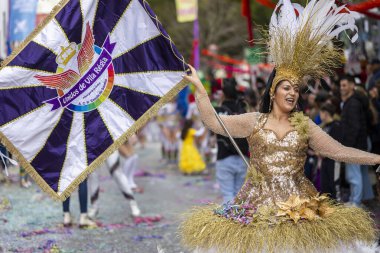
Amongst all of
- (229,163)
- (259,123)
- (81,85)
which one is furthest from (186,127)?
(259,123)

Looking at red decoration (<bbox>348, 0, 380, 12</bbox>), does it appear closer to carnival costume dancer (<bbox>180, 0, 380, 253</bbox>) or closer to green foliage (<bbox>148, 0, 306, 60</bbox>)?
carnival costume dancer (<bbox>180, 0, 380, 253</bbox>)

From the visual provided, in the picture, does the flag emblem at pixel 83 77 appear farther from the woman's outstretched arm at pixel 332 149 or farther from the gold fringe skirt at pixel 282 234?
the woman's outstretched arm at pixel 332 149

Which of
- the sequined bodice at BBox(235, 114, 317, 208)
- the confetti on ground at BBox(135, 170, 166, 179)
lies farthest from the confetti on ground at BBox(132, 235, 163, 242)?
the confetti on ground at BBox(135, 170, 166, 179)

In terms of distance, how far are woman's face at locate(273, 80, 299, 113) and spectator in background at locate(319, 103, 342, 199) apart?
3.34 metres

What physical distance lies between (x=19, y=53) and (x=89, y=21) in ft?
2.20

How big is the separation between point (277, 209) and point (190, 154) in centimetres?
915

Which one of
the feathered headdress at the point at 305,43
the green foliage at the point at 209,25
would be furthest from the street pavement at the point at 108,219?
the green foliage at the point at 209,25

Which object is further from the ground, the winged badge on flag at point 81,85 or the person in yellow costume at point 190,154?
the winged badge on flag at point 81,85

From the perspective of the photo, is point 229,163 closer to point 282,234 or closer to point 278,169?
point 278,169

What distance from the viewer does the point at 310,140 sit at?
5.11 m

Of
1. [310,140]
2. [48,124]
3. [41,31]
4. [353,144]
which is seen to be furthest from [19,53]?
[353,144]

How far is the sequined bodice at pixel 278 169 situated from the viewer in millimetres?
4953

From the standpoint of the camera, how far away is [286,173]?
4969 millimetres

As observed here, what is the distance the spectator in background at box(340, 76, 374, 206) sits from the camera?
8164 mm
